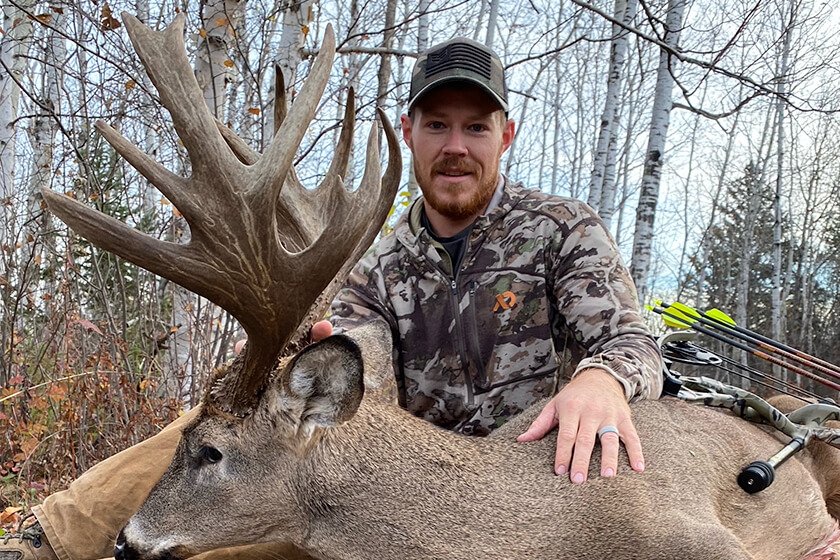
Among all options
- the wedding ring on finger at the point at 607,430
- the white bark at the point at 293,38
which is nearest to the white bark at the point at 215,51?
the white bark at the point at 293,38

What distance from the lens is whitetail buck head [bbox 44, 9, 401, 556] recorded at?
8.39 ft

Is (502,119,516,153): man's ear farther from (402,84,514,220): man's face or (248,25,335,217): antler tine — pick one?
(248,25,335,217): antler tine

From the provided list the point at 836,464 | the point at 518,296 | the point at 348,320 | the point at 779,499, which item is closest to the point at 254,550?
the point at 348,320

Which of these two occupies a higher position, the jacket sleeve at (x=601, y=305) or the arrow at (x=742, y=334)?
the arrow at (x=742, y=334)

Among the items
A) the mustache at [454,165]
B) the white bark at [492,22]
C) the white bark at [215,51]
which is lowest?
the mustache at [454,165]

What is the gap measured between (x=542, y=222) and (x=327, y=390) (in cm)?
177

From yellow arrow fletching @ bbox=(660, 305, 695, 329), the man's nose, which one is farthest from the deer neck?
yellow arrow fletching @ bbox=(660, 305, 695, 329)

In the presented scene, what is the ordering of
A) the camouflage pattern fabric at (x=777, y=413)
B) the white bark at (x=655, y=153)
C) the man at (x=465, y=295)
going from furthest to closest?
the white bark at (x=655, y=153) → the camouflage pattern fabric at (x=777, y=413) → the man at (x=465, y=295)

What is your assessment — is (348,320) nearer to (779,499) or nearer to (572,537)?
(572,537)

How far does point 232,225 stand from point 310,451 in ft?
2.98

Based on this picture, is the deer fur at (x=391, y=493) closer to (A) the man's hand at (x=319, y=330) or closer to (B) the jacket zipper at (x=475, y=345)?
(A) the man's hand at (x=319, y=330)

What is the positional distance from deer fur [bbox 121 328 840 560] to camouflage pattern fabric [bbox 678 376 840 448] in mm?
765

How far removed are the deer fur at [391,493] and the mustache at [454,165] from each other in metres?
1.50

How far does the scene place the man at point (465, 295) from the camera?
3.56 metres
